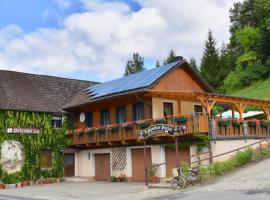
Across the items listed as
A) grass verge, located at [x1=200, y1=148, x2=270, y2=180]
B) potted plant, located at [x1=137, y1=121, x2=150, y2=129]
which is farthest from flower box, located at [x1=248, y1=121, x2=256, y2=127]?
potted plant, located at [x1=137, y1=121, x2=150, y2=129]

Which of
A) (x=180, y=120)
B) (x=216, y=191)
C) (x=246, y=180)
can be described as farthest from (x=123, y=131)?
(x=216, y=191)

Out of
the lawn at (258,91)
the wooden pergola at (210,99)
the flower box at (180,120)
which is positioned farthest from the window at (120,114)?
the lawn at (258,91)

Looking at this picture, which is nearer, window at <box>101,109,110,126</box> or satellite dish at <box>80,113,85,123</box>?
window at <box>101,109,110,126</box>

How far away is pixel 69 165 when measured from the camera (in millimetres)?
Result: 35812

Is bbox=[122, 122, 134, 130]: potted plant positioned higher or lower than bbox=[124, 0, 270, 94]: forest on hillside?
lower

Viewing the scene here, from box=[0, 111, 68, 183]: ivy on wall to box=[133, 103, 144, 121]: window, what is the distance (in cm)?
701

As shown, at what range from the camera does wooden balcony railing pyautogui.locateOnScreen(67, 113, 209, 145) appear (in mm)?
25391

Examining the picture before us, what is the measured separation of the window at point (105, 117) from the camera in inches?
1308

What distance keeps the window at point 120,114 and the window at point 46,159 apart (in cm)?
604

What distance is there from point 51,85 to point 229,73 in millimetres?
36939

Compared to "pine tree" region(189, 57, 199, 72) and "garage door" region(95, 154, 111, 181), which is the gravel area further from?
"pine tree" region(189, 57, 199, 72)

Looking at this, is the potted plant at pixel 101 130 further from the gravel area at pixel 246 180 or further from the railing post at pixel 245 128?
the gravel area at pixel 246 180

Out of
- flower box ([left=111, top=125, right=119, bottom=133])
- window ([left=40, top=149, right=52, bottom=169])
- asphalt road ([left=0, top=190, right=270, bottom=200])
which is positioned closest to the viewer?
asphalt road ([left=0, top=190, right=270, bottom=200])

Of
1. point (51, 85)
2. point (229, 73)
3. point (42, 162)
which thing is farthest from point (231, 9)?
point (42, 162)
